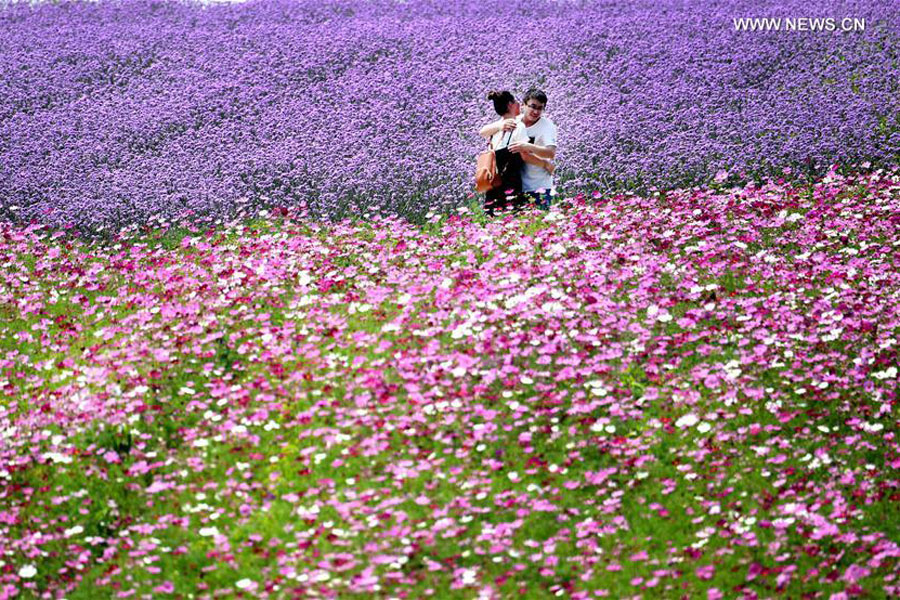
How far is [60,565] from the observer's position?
7902mm

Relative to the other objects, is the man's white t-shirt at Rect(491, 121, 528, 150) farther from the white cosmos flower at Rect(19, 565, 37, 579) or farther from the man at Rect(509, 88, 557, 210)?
the white cosmos flower at Rect(19, 565, 37, 579)

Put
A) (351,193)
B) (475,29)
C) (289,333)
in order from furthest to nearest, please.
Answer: (475,29), (351,193), (289,333)

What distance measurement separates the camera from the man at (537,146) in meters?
12.8

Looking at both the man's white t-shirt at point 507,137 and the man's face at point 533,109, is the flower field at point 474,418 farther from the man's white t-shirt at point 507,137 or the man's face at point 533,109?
the man's face at point 533,109

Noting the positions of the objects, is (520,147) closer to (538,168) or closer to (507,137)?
(507,137)

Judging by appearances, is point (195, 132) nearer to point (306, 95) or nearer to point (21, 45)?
point (306, 95)

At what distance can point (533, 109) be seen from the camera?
12.9m

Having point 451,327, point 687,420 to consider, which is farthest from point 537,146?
point 687,420

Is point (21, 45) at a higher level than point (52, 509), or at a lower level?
higher

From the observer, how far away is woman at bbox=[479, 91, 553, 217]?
12.9 m

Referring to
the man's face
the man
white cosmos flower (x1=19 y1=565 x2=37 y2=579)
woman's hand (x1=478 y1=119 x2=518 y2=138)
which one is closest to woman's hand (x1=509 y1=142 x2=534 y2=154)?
the man

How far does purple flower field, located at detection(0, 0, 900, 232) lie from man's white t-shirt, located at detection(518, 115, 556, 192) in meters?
1.25

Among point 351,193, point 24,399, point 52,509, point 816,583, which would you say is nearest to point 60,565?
point 52,509

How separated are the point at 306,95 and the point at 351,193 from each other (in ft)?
11.7
